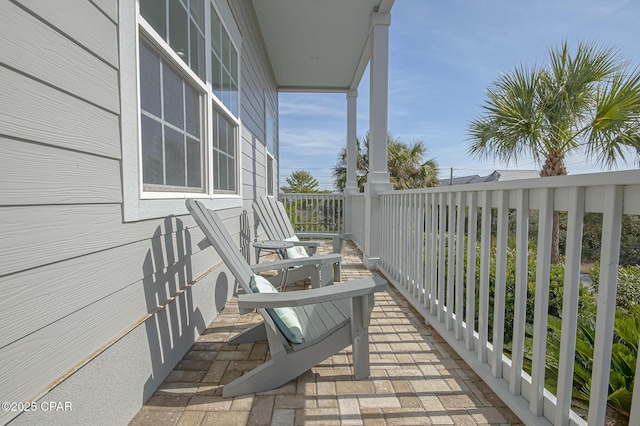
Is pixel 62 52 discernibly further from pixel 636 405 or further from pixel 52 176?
pixel 636 405

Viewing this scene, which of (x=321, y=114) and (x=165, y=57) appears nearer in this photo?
(x=165, y=57)

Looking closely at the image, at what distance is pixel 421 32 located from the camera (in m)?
7.20

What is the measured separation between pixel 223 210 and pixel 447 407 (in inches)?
87.4

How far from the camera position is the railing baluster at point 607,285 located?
100cm

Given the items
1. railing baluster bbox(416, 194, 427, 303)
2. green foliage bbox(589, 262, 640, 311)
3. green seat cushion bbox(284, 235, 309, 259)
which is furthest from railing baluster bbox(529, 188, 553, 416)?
green foliage bbox(589, 262, 640, 311)

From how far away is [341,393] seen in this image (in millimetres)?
1615

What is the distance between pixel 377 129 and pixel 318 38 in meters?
1.92

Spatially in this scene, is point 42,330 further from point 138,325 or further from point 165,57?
point 165,57

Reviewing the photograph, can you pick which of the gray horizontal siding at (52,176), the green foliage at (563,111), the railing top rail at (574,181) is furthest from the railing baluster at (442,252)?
the green foliage at (563,111)

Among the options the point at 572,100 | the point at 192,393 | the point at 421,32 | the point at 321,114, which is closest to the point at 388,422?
the point at 192,393

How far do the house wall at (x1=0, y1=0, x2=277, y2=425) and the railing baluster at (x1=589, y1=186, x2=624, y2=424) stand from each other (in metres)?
1.68

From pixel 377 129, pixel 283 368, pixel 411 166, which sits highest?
pixel 411 166

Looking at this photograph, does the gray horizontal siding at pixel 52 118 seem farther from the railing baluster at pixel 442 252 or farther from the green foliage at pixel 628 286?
the green foliage at pixel 628 286

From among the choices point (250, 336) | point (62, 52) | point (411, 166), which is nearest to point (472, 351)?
point (250, 336)
